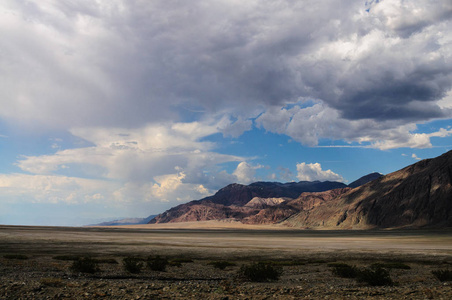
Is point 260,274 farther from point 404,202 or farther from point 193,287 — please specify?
point 404,202

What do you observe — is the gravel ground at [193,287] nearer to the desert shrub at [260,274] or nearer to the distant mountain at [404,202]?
the desert shrub at [260,274]

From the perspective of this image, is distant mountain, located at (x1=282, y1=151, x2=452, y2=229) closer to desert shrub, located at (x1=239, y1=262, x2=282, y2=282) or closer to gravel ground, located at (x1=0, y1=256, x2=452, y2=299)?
gravel ground, located at (x1=0, y1=256, x2=452, y2=299)

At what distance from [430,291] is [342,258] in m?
21.8

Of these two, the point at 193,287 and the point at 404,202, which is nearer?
the point at 193,287

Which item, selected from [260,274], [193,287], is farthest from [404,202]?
[193,287]

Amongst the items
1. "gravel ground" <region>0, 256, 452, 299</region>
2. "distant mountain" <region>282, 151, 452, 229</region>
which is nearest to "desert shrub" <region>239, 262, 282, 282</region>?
"gravel ground" <region>0, 256, 452, 299</region>

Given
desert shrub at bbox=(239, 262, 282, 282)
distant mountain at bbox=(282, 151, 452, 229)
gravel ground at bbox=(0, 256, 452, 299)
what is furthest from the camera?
distant mountain at bbox=(282, 151, 452, 229)

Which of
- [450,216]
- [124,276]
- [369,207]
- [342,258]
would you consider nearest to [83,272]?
[124,276]

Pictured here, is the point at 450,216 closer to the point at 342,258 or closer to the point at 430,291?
the point at 342,258

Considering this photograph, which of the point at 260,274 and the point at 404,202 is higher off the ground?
the point at 404,202

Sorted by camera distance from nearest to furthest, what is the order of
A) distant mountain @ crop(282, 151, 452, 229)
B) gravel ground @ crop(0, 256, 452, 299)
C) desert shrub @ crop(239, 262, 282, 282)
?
gravel ground @ crop(0, 256, 452, 299), desert shrub @ crop(239, 262, 282, 282), distant mountain @ crop(282, 151, 452, 229)

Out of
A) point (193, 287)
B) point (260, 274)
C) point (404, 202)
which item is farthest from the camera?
point (404, 202)

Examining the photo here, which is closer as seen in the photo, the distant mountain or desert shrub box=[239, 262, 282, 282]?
desert shrub box=[239, 262, 282, 282]

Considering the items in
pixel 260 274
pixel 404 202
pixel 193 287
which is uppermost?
pixel 404 202
